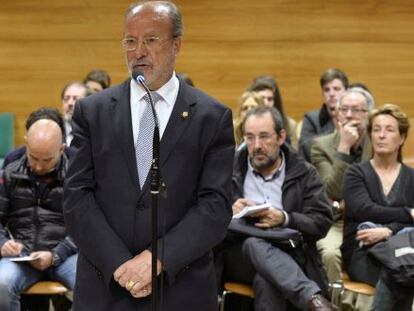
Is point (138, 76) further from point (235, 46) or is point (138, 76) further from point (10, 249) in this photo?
point (235, 46)

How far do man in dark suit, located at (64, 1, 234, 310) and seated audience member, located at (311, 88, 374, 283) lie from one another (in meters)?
2.36

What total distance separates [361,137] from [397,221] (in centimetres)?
94

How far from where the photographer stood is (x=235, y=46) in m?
7.01

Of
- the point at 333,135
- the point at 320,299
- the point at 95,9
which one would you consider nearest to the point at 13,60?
the point at 95,9

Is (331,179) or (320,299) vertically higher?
(331,179)

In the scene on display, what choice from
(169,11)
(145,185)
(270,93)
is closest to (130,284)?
(145,185)

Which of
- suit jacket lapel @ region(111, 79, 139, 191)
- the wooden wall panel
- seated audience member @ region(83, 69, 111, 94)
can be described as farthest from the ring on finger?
the wooden wall panel

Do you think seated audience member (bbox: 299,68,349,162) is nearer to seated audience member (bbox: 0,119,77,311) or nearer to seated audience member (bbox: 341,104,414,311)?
seated audience member (bbox: 341,104,414,311)

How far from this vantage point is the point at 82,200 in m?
2.40

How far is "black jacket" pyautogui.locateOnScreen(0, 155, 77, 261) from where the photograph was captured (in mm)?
4254

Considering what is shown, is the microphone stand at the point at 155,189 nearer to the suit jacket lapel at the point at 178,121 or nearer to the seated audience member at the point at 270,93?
the suit jacket lapel at the point at 178,121

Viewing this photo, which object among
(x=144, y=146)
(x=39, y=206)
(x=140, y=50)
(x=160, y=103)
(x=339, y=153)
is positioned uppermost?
(x=140, y=50)

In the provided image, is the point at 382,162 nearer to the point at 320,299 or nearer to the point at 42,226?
the point at 320,299

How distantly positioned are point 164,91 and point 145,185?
290 millimetres
